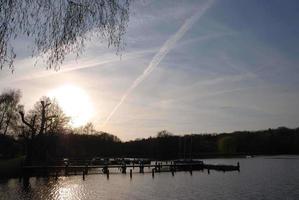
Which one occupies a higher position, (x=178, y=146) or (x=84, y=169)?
(x=178, y=146)

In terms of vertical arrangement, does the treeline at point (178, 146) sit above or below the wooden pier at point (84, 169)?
above

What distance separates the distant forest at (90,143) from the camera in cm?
8119

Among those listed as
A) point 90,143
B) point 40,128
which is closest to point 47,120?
point 40,128

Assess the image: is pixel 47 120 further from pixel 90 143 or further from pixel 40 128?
pixel 90 143

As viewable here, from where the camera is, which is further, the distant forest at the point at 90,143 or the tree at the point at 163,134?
the tree at the point at 163,134

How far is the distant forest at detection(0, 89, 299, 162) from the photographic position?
81188mm

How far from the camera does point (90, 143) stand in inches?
6186

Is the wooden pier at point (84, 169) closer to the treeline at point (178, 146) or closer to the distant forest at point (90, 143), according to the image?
the distant forest at point (90, 143)

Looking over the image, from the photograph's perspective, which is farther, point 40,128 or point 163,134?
point 163,134

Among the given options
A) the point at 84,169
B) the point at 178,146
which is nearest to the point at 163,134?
the point at 178,146

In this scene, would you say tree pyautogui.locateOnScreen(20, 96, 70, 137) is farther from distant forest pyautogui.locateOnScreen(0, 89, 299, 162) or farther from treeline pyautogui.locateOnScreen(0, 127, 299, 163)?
treeline pyautogui.locateOnScreen(0, 127, 299, 163)

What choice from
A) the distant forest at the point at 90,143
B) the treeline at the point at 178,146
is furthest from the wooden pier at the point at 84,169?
the treeline at the point at 178,146

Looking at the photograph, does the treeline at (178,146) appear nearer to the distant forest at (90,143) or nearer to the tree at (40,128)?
the distant forest at (90,143)

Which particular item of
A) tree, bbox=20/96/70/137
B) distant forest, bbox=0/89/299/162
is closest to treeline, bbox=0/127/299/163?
distant forest, bbox=0/89/299/162
